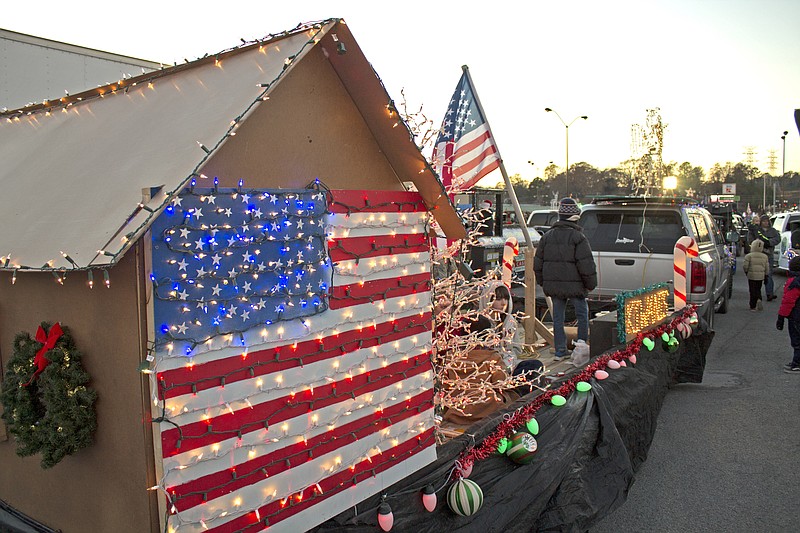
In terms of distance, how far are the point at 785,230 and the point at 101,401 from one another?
71.0 feet

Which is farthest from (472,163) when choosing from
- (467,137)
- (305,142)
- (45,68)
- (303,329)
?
(45,68)

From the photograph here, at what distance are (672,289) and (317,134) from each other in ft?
21.3

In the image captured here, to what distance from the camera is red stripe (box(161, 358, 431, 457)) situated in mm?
2402

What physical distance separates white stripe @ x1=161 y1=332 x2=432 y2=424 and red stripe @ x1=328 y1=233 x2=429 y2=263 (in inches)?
18.4

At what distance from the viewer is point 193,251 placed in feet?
7.73

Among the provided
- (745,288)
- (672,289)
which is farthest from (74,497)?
(745,288)

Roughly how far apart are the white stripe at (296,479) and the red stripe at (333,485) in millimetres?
25

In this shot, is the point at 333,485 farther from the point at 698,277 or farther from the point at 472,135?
the point at 698,277

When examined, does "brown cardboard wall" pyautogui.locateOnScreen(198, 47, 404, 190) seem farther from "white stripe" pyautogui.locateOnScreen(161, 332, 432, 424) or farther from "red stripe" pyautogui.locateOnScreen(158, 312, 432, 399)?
"white stripe" pyautogui.locateOnScreen(161, 332, 432, 424)

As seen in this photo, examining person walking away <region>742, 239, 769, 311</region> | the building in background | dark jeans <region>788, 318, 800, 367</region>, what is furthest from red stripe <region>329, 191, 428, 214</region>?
person walking away <region>742, 239, 769, 311</region>

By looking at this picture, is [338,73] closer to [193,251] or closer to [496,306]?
[193,251]

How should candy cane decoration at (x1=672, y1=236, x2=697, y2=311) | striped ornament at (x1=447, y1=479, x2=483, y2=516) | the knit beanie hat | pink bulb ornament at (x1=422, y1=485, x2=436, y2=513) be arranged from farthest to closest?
candy cane decoration at (x1=672, y1=236, x2=697, y2=311) < the knit beanie hat < striped ornament at (x1=447, y1=479, x2=483, y2=516) < pink bulb ornament at (x1=422, y1=485, x2=436, y2=513)

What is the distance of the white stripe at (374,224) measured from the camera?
2.98 meters

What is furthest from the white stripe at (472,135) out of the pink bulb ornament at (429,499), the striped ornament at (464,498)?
the pink bulb ornament at (429,499)
